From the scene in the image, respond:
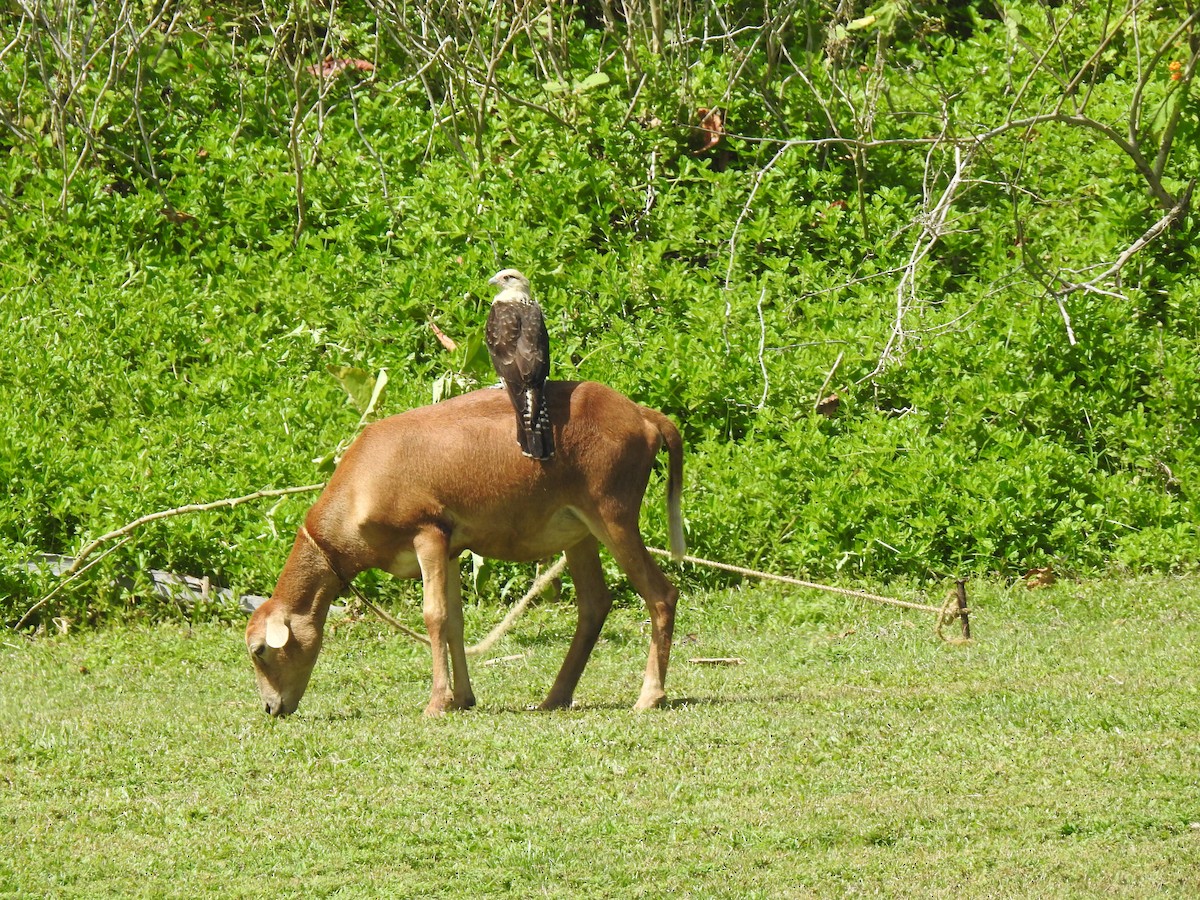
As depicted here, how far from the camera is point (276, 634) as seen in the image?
306 inches

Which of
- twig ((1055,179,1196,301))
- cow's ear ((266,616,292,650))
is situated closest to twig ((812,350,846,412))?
twig ((1055,179,1196,301))

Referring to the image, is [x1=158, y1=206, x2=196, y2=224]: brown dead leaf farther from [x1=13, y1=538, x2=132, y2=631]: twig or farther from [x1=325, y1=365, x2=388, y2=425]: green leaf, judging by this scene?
[x1=325, y1=365, x2=388, y2=425]: green leaf

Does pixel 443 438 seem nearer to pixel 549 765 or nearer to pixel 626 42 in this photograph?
pixel 549 765

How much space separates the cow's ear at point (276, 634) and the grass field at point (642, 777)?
0.37m

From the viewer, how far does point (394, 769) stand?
6656 millimetres

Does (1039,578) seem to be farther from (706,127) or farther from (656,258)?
(706,127)

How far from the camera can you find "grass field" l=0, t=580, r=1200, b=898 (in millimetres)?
5496

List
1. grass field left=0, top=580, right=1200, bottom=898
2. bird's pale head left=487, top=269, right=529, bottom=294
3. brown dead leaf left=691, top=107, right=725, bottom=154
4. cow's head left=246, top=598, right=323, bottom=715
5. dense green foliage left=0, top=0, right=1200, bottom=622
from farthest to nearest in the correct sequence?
brown dead leaf left=691, top=107, right=725, bottom=154 → dense green foliage left=0, top=0, right=1200, bottom=622 → bird's pale head left=487, top=269, right=529, bottom=294 → cow's head left=246, top=598, right=323, bottom=715 → grass field left=0, top=580, right=1200, bottom=898

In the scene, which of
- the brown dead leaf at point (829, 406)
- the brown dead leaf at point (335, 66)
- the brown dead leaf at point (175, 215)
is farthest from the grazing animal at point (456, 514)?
the brown dead leaf at point (335, 66)

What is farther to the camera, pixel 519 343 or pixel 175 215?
pixel 175 215

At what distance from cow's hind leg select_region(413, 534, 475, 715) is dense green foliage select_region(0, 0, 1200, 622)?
2.92 meters

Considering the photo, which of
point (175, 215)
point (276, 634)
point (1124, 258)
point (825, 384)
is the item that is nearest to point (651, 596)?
point (276, 634)

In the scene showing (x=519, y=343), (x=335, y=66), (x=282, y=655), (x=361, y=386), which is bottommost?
(x=282, y=655)

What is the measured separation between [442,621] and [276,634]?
31.9 inches
